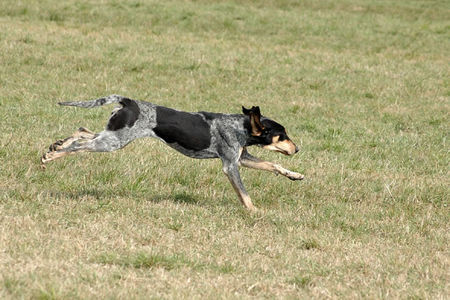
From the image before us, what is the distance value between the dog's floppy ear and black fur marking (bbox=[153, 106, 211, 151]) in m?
0.56

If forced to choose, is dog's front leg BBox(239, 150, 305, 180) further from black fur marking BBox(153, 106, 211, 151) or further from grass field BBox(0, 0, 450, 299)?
black fur marking BBox(153, 106, 211, 151)

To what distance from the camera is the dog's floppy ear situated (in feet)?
28.3

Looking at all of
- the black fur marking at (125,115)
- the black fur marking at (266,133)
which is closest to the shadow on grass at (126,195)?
the black fur marking at (125,115)

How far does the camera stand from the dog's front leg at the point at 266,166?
9031 mm

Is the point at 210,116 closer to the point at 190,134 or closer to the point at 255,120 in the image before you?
the point at 190,134

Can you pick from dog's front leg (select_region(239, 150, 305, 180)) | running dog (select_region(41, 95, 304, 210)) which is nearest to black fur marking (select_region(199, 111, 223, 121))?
running dog (select_region(41, 95, 304, 210))

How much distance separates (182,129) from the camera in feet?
28.2

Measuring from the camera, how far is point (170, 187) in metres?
9.55

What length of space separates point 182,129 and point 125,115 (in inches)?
28.8

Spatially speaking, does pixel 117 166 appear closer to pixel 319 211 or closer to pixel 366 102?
pixel 319 211

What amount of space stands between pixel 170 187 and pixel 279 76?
1142cm

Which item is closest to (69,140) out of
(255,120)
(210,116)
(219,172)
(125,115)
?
(125,115)

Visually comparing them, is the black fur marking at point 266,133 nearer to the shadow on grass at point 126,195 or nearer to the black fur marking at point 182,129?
the black fur marking at point 182,129

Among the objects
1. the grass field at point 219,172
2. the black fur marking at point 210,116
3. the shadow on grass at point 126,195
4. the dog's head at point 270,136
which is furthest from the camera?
the black fur marking at point 210,116
